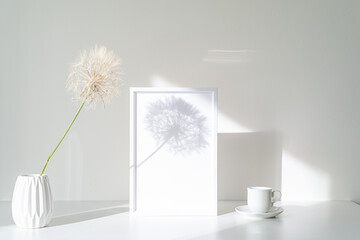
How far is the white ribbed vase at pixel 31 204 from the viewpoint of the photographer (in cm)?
106

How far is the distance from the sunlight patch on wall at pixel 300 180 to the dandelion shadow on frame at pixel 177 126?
16.6 inches

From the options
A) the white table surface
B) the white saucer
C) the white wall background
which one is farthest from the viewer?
the white wall background

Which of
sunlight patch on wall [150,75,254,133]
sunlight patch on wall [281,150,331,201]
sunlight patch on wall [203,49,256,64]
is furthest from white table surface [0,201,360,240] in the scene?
sunlight patch on wall [203,49,256,64]

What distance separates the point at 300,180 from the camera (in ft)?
4.85

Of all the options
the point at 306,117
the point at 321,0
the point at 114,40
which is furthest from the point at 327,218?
the point at 114,40

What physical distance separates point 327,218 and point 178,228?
1.51 ft

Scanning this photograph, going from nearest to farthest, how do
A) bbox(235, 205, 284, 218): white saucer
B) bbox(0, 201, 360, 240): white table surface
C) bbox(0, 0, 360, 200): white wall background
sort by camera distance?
1. bbox(0, 201, 360, 240): white table surface
2. bbox(235, 205, 284, 218): white saucer
3. bbox(0, 0, 360, 200): white wall background

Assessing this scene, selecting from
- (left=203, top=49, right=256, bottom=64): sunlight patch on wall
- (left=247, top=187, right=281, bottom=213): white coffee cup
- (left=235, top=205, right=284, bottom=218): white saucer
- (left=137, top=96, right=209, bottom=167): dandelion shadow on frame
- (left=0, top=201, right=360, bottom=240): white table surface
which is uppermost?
(left=203, top=49, right=256, bottom=64): sunlight patch on wall

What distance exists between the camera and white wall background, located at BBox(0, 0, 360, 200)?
57.5 inches

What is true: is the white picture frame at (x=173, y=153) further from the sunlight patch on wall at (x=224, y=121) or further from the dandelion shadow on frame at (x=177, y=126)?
the sunlight patch on wall at (x=224, y=121)

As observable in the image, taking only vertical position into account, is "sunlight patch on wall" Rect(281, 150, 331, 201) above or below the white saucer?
above

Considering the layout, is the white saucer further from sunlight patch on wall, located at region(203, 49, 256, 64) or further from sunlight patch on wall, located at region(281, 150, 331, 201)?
sunlight patch on wall, located at region(203, 49, 256, 64)

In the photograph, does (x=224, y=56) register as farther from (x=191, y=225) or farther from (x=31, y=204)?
(x=31, y=204)

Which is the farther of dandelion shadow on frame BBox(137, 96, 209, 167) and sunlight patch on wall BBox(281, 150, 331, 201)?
sunlight patch on wall BBox(281, 150, 331, 201)
